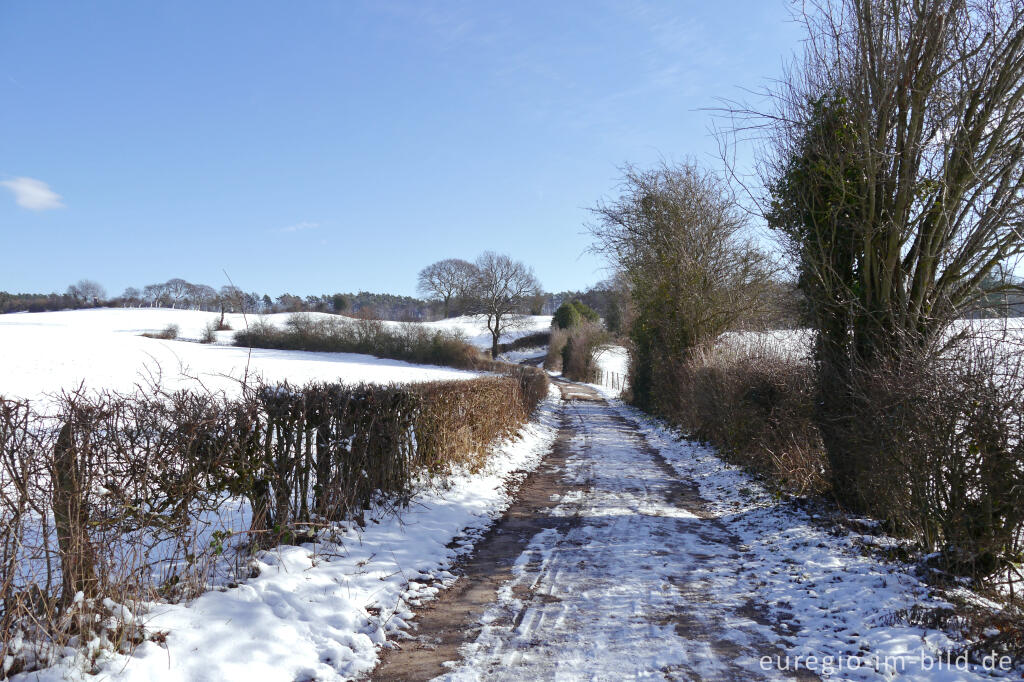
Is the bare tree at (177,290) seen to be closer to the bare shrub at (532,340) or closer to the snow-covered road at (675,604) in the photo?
the bare shrub at (532,340)

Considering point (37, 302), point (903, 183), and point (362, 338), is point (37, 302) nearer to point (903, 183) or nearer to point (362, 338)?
point (362, 338)

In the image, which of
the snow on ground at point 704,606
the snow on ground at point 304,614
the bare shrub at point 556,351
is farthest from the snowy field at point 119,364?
the bare shrub at point 556,351

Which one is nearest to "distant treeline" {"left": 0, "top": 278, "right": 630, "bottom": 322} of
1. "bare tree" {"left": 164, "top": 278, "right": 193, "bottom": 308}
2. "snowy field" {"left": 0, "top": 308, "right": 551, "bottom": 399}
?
"bare tree" {"left": 164, "top": 278, "right": 193, "bottom": 308}

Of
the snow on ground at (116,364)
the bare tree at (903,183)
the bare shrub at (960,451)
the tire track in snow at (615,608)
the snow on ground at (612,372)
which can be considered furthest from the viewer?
the snow on ground at (612,372)

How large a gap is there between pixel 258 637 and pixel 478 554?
2.86m

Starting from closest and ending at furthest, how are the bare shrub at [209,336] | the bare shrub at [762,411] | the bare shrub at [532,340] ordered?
the bare shrub at [762,411] < the bare shrub at [209,336] < the bare shrub at [532,340]

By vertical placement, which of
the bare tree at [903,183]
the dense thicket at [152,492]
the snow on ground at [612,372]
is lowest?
the snow on ground at [612,372]

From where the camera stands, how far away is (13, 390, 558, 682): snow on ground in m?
3.60

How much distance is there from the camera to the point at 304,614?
175 inches

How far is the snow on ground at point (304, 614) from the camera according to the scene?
3.60 metres

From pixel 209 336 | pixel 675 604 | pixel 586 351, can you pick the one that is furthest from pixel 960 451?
pixel 209 336

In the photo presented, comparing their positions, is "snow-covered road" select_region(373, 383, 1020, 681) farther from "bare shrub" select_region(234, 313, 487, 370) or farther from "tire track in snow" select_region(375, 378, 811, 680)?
"bare shrub" select_region(234, 313, 487, 370)

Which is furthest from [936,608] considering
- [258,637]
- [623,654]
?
[258,637]

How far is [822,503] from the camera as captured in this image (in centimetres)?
815
